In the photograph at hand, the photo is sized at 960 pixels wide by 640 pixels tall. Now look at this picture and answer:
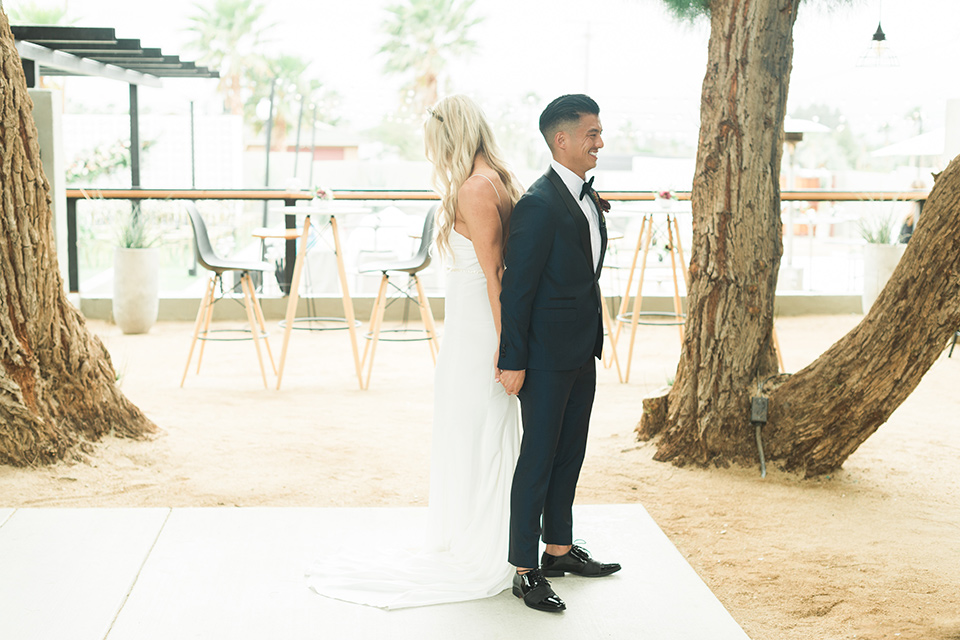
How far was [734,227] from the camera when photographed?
11.9ft

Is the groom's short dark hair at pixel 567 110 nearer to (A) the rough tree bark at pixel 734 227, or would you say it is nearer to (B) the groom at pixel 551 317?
(B) the groom at pixel 551 317

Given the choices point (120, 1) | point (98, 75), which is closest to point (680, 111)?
point (98, 75)

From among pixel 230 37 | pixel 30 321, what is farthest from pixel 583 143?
pixel 230 37

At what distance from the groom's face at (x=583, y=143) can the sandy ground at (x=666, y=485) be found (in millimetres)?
1324

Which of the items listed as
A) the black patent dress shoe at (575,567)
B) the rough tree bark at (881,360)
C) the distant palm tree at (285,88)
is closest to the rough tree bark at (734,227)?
the rough tree bark at (881,360)

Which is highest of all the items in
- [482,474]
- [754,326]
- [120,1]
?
[120,1]

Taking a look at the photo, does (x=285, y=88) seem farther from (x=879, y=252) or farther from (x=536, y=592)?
(x=536, y=592)

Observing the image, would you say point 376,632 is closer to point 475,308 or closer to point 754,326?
point 475,308

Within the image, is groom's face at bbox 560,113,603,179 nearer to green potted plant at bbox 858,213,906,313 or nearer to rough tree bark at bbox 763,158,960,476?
rough tree bark at bbox 763,158,960,476

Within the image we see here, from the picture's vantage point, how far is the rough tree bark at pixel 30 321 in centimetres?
343

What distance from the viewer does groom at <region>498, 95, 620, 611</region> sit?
2.29 meters

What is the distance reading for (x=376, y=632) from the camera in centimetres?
227

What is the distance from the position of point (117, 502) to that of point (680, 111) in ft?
46.5

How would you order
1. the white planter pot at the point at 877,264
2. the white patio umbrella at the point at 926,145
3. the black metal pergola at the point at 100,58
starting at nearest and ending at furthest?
1. the black metal pergola at the point at 100,58
2. the white planter pot at the point at 877,264
3. the white patio umbrella at the point at 926,145
